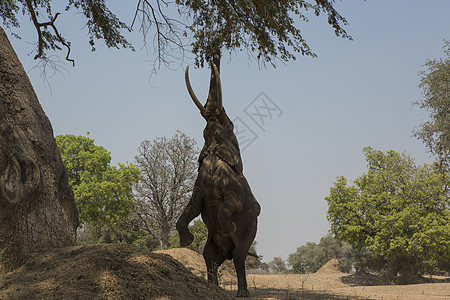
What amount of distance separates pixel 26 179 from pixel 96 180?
20747mm

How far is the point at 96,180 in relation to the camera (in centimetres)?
2589

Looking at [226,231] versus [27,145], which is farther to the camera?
[226,231]

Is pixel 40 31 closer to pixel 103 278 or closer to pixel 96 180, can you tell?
pixel 103 278

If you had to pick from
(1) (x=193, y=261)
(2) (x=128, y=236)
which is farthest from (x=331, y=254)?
(1) (x=193, y=261)

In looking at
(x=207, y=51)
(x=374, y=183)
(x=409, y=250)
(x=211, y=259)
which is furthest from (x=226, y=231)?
(x=374, y=183)

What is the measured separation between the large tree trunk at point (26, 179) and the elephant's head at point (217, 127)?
9.09 feet

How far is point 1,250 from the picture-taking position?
548 centimetres

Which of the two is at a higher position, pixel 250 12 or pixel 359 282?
pixel 250 12

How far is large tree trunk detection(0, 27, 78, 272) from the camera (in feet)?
18.5

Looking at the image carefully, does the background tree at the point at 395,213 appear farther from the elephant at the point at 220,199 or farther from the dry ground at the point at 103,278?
the dry ground at the point at 103,278

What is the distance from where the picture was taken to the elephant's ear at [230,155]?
8.12 meters

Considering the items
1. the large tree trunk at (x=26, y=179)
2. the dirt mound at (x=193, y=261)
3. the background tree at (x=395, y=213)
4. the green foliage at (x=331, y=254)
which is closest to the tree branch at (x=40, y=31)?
the large tree trunk at (x=26, y=179)

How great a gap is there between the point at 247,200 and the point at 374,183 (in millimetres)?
17457

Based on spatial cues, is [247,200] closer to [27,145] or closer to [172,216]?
[27,145]
